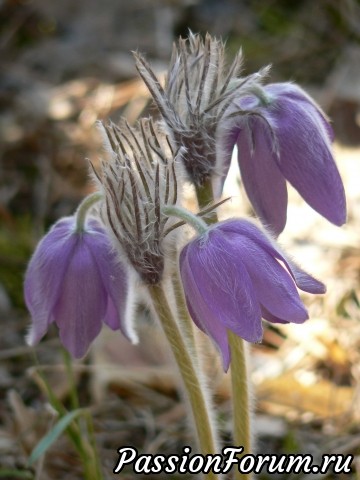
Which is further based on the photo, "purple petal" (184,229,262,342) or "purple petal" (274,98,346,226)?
"purple petal" (274,98,346,226)

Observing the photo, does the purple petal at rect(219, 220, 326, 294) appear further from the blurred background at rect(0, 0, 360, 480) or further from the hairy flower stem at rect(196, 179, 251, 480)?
the blurred background at rect(0, 0, 360, 480)

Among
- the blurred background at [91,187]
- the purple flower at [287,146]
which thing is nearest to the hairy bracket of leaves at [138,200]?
the purple flower at [287,146]

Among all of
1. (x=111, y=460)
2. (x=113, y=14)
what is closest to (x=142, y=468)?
(x=111, y=460)

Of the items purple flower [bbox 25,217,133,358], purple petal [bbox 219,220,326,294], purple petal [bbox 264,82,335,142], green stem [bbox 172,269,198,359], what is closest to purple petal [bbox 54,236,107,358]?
purple flower [bbox 25,217,133,358]

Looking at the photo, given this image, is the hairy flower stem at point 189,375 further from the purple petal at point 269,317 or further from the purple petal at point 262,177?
the purple petal at point 262,177

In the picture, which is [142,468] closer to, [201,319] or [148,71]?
[201,319]

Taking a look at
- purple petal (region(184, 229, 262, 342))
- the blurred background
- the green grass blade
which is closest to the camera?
purple petal (region(184, 229, 262, 342))

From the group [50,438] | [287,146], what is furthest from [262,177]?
[50,438]
